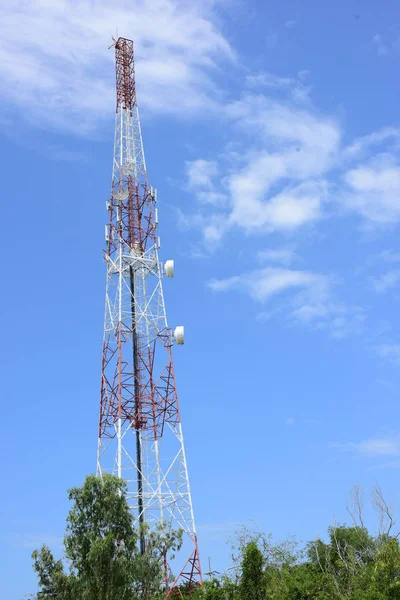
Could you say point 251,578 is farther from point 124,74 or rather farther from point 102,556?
point 124,74

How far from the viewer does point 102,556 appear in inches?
1024

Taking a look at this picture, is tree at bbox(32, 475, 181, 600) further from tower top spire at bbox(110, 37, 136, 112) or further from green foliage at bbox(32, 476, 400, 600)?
tower top spire at bbox(110, 37, 136, 112)

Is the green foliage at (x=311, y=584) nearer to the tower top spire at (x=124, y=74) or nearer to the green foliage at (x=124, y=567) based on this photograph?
the green foliage at (x=124, y=567)

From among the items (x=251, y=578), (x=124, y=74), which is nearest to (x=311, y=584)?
(x=251, y=578)

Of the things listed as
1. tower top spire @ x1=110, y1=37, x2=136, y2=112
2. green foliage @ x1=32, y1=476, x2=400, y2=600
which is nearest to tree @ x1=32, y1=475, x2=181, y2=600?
green foliage @ x1=32, y1=476, x2=400, y2=600

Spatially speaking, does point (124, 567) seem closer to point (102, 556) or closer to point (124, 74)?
point (102, 556)

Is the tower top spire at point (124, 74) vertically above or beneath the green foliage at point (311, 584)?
above

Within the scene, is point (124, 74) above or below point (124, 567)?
above

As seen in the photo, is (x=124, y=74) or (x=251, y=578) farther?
(x=124, y=74)

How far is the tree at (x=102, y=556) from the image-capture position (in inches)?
1027

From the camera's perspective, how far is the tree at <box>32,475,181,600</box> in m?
26.1

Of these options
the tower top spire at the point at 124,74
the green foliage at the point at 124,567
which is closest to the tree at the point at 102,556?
the green foliage at the point at 124,567

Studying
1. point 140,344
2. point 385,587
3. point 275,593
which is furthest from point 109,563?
point 140,344

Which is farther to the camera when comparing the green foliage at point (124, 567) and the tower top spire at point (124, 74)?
the tower top spire at point (124, 74)
